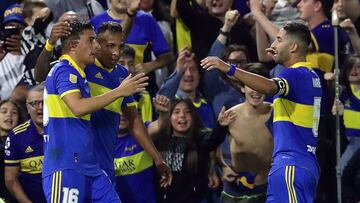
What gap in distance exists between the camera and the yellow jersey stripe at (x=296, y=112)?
9.44 m

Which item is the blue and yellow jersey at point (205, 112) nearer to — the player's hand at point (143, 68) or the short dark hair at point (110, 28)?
the player's hand at point (143, 68)

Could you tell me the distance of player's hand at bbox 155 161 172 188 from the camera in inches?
393

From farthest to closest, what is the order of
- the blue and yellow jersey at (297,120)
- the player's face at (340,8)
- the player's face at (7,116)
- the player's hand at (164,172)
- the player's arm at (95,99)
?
the player's face at (340,8) → the player's face at (7,116) → the player's hand at (164,172) → the blue and yellow jersey at (297,120) → the player's arm at (95,99)

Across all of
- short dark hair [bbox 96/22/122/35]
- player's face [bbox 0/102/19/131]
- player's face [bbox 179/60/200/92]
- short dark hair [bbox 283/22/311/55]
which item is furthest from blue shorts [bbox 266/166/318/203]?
player's face [bbox 0/102/19/131]

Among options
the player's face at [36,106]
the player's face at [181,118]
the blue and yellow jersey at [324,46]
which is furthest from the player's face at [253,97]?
the player's face at [36,106]

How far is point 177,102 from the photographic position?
449 inches

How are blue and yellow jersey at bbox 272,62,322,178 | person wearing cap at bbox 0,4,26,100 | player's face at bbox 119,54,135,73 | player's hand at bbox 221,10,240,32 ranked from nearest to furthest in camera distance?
blue and yellow jersey at bbox 272,62,322,178
player's face at bbox 119,54,135,73
player's hand at bbox 221,10,240,32
person wearing cap at bbox 0,4,26,100

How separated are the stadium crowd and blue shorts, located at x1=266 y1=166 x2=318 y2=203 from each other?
0.04ft

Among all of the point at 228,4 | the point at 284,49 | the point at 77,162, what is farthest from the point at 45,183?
the point at 228,4

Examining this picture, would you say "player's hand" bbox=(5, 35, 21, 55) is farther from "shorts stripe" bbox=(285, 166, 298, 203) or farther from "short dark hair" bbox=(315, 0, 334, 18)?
"shorts stripe" bbox=(285, 166, 298, 203)

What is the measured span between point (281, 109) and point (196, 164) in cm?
210

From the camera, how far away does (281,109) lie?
374 inches

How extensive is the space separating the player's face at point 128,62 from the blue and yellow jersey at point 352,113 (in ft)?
8.54

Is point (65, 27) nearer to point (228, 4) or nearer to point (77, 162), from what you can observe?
point (77, 162)
